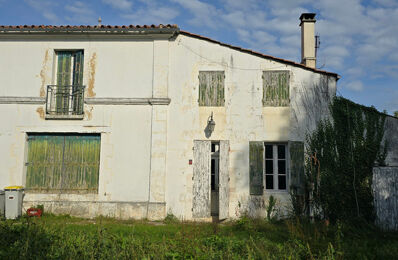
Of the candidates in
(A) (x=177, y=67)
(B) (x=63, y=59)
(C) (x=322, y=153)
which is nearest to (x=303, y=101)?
(C) (x=322, y=153)

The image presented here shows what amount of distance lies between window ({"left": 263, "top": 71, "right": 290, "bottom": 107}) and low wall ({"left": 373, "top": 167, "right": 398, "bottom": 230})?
3.50 meters

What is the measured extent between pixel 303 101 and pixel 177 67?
4.29m

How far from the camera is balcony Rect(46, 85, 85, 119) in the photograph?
1031 centimetres

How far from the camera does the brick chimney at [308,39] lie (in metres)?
10.8

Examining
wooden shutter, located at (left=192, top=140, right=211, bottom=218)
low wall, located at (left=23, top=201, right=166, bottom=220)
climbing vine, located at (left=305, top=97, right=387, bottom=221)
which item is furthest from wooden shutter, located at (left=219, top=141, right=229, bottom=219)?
climbing vine, located at (left=305, top=97, right=387, bottom=221)

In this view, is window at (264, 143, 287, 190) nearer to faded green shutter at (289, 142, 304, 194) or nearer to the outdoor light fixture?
faded green shutter at (289, 142, 304, 194)

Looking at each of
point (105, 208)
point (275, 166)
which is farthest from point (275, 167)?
point (105, 208)

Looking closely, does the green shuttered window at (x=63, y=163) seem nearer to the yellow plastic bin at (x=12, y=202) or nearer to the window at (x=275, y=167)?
the yellow plastic bin at (x=12, y=202)

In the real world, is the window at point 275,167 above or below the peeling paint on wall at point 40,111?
below

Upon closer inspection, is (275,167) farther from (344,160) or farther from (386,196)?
(386,196)

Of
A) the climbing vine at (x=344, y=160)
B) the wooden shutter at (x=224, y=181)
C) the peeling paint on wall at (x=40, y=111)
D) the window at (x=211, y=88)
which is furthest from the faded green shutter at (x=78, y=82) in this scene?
the climbing vine at (x=344, y=160)

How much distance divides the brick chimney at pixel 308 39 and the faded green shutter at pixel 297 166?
2981mm

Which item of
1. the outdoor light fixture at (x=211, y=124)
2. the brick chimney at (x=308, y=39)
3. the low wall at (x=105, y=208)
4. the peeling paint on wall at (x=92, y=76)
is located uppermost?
the brick chimney at (x=308, y=39)

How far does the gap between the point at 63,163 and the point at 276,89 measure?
7339mm
